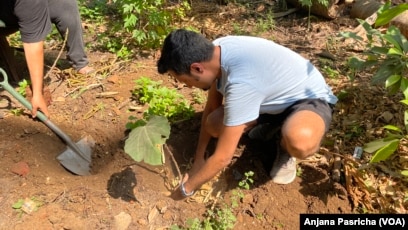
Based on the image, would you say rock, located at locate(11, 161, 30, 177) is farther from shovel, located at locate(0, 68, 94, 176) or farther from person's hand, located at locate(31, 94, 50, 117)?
person's hand, located at locate(31, 94, 50, 117)

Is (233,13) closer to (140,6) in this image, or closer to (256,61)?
(140,6)

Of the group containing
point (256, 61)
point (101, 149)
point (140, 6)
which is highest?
point (256, 61)

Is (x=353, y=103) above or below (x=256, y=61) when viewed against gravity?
below

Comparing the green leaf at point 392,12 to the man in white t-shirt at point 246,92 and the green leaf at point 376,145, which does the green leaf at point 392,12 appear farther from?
the green leaf at point 376,145

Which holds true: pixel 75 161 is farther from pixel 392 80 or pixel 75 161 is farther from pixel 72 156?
pixel 392 80

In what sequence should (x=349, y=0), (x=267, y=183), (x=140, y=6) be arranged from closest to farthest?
(x=267, y=183)
(x=140, y=6)
(x=349, y=0)

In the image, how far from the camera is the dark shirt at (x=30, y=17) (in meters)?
2.69

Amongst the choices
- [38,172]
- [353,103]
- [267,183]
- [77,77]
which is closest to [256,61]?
[267,183]

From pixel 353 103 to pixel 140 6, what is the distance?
1980 millimetres

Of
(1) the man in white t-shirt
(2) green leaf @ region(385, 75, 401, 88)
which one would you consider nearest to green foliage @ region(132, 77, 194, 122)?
(1) the man in white t-shirt

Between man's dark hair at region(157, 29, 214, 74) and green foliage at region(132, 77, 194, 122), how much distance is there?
3.30 feet

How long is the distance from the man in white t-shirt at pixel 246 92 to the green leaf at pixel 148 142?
25 cm

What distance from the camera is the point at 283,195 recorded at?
2574mm

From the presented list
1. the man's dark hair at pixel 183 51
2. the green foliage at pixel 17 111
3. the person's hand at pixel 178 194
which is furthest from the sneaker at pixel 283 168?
the green foliage at pixel 17 111
